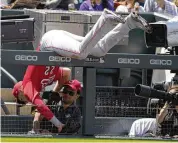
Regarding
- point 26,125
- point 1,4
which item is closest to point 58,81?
point 26,125

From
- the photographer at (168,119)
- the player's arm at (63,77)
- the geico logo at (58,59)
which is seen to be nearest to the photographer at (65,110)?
the player's arm at (63,77)

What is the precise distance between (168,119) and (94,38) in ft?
3.08

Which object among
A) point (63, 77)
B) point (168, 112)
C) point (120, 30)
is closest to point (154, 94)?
point (168, 112)

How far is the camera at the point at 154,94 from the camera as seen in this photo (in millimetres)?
5406

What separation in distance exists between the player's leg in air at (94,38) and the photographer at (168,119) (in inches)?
25.5

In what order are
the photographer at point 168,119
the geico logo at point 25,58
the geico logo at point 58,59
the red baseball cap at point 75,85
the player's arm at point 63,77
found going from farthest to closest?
the player's arm at point 63,77, the red baseball cap at point 75,85, the photographer at point 168,119, the geico logo at point 58,59, the geico logo at point 25,58

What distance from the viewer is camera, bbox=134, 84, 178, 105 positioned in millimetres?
5406

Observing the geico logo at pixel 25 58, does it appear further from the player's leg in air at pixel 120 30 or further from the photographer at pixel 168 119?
the photographer at pixel 168 119

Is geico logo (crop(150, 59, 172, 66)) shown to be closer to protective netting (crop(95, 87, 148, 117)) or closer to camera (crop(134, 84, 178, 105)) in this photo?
camera (crop(134, 84, 178, 105))

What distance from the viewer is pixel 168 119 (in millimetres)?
5887

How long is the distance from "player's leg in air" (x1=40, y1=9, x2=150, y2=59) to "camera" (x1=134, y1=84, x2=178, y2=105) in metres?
0.40

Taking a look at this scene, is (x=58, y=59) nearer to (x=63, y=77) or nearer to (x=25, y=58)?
(x=25, y=58)

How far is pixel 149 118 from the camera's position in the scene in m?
6.19

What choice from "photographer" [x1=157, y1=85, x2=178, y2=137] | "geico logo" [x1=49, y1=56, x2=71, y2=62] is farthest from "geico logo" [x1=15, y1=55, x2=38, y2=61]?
"photographer" [x1=157, y1=85, x2=178, y2=137]
